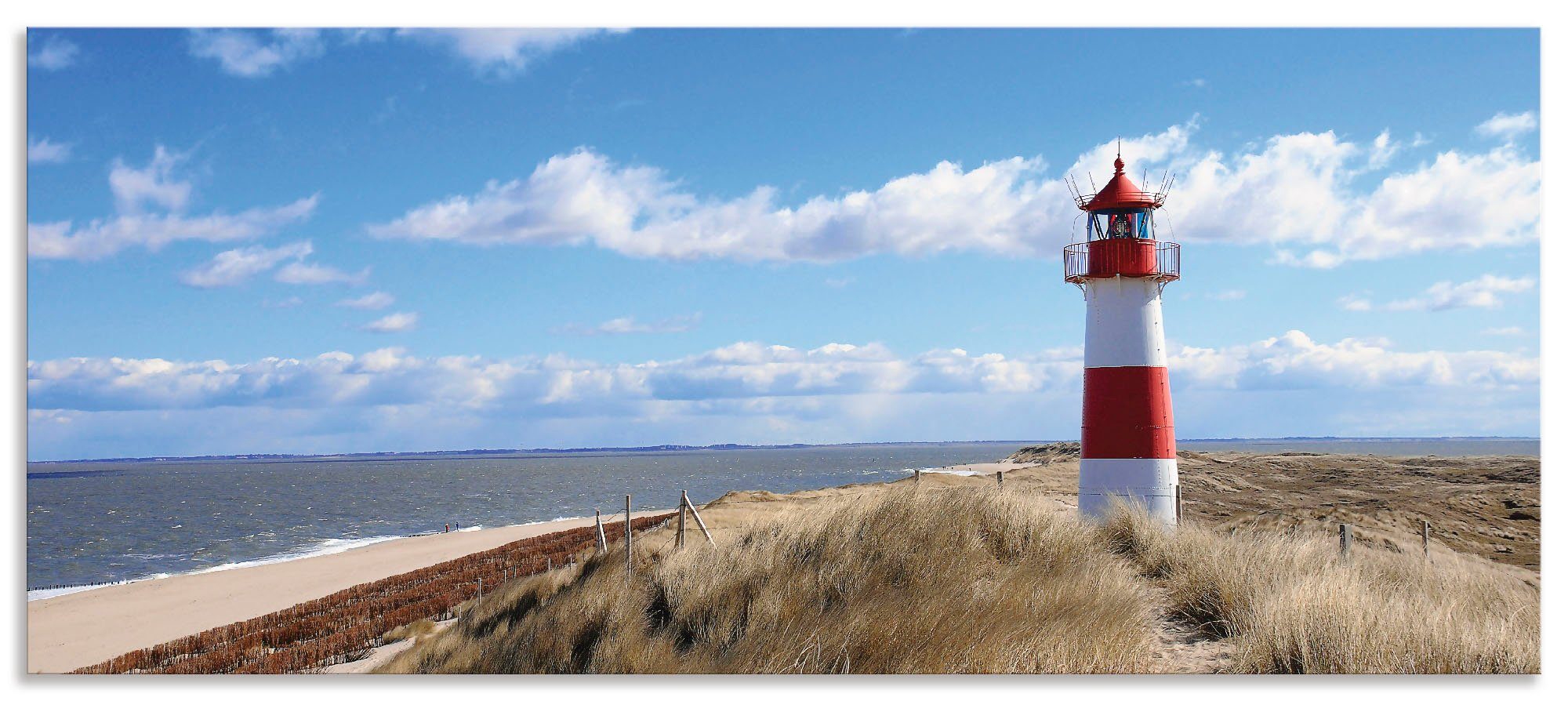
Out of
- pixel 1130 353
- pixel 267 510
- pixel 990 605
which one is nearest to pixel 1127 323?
pixel 1130 353

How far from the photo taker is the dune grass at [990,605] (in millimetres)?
5344

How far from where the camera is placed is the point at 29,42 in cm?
656

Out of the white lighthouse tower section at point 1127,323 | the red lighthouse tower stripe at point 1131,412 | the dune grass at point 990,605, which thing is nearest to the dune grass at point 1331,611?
the dune grass at point 990,605

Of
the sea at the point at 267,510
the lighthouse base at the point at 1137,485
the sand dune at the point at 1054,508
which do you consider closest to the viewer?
the lighthouse base at the point at 1137,485

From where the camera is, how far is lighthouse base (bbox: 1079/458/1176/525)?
388 inches

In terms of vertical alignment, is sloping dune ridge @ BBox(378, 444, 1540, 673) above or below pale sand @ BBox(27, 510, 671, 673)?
above

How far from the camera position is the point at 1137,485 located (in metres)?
9.90

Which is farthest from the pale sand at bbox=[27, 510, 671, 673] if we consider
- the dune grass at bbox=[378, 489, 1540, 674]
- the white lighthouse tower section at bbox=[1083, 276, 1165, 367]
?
the white lighthouse tower section at bbox=[1083, 276, 1165, 367]

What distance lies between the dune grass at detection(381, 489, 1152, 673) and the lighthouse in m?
2.04

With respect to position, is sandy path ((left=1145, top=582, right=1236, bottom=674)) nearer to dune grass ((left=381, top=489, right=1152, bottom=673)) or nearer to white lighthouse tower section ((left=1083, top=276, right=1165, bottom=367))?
dune grass ((left=381, top=489, right=1152, bottom=673))

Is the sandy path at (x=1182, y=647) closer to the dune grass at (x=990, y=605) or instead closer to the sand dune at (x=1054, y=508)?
the dune grass at (x=990, y=605)

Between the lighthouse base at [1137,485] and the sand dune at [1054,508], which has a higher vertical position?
the lighthouse base at [1137,485]

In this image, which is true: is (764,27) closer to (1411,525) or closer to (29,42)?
(29,42)

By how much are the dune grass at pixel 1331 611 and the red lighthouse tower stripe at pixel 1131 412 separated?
2272mm
